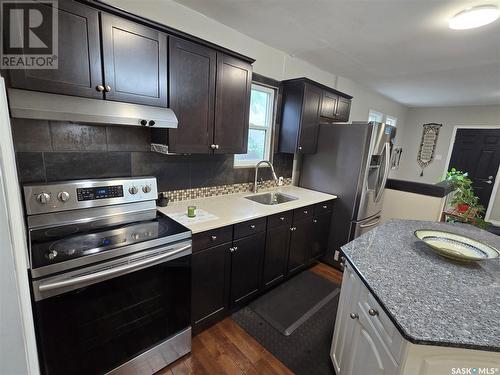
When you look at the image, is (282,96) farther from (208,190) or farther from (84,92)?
(84,92)

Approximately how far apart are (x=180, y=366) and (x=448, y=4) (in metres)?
3.11

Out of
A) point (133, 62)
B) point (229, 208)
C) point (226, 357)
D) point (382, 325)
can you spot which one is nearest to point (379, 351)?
point (382, 325)

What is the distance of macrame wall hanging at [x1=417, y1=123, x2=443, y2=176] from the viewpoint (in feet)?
18.5

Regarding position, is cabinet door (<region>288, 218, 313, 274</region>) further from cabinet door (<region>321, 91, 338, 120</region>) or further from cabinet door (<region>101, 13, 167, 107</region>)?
cabinet door (<region>101, 13, 167, 107</region>)

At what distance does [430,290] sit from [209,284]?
4.33 ft

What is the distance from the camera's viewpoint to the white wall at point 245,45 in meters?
1.76

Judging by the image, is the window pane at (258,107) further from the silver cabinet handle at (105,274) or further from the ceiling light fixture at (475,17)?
the silver cabinet handle at (105,274)

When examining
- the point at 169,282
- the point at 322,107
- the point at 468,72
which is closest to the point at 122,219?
the point at 169,282

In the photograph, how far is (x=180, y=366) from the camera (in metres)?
1.53

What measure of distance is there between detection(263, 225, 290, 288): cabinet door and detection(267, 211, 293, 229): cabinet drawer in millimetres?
38

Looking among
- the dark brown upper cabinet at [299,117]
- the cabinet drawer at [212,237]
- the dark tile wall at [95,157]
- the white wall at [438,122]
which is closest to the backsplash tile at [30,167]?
the dark tile wall at [95,157]

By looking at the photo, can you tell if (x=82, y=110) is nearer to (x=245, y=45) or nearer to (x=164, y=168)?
(x=164, y=168)

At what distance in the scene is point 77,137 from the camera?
1545 millimetres

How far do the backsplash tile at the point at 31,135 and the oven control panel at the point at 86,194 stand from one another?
0.27 metres
